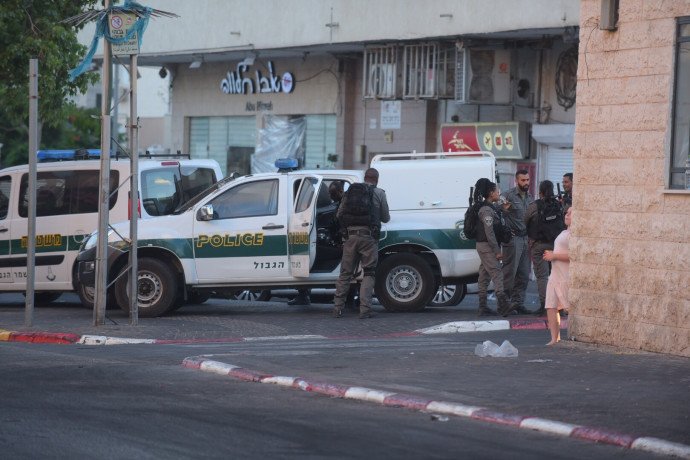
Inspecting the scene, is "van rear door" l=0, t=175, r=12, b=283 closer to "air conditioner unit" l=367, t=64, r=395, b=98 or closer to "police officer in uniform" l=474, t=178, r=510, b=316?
"police officer in uniform" l=474, t=178, r=510, b=316

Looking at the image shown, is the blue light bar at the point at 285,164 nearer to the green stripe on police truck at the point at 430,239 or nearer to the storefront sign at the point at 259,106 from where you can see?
the green stripe on police truck at the point at 430,239

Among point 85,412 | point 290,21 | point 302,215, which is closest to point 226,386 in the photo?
point 85,412

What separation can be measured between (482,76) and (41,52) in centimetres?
936

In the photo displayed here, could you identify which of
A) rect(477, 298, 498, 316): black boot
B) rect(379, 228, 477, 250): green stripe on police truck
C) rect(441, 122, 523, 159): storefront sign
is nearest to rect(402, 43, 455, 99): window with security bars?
rect(441, 122, 523, 159): storefront sign

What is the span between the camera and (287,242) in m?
15.7

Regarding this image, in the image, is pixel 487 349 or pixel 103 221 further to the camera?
pixel 103 221

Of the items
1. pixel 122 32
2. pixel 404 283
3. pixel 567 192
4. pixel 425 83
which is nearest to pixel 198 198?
pixel 122 32

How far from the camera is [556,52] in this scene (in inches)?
943

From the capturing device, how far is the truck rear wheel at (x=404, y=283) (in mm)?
16031

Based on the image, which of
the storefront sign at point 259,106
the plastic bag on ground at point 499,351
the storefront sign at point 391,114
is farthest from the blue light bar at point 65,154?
the storefront sign at point 259,106

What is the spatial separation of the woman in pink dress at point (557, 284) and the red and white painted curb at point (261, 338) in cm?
203

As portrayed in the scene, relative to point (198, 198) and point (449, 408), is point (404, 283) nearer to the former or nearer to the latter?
point (198, 198)

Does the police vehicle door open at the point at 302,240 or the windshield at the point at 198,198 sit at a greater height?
the windshield at the point at 198,198

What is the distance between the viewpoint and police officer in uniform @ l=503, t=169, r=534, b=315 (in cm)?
1567
